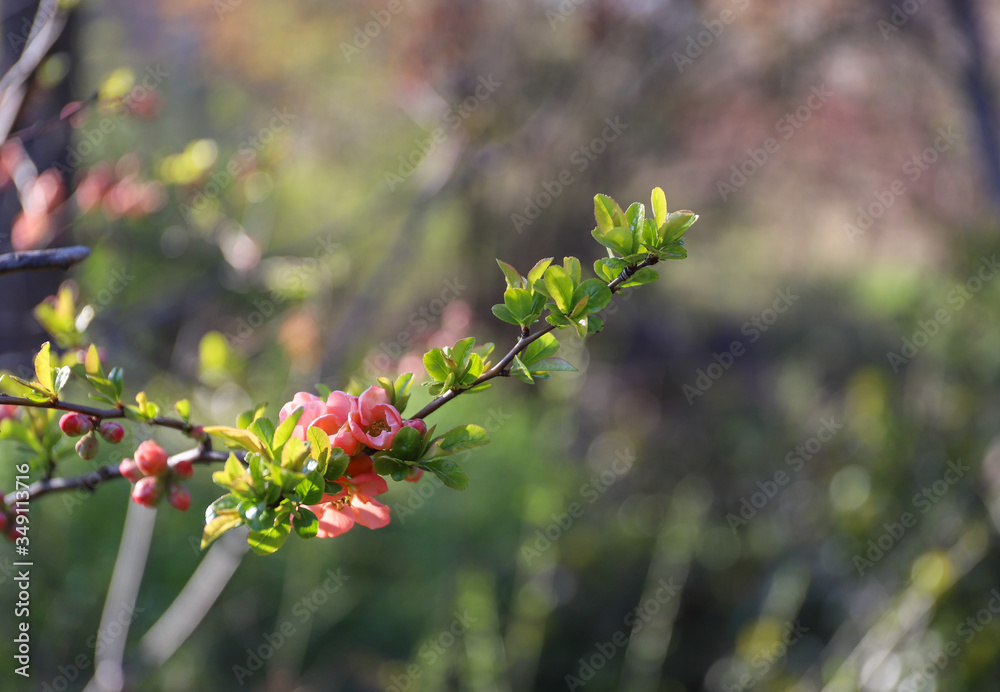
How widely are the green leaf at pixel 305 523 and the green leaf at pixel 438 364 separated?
172 millimetres

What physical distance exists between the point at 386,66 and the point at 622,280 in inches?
195

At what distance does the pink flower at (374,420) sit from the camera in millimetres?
709

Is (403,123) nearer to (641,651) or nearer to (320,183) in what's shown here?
(320,183)

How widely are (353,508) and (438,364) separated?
0.58 feet

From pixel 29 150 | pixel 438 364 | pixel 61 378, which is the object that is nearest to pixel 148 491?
pixel 61 378

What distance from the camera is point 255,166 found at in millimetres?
2137

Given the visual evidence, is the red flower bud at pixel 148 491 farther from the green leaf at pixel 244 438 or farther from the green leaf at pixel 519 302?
the green leaf at pixel 519 302

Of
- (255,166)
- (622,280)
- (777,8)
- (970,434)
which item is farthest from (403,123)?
(622,280)

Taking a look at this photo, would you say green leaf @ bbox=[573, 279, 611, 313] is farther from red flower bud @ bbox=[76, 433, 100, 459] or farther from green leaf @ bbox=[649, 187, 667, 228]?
red flower bud @ bbox=[76, 433, 100, 459]

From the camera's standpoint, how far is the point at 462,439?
74 cm

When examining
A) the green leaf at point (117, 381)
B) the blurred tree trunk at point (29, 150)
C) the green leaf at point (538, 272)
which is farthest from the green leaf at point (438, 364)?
the blurred tree trunk at point (29, 150)

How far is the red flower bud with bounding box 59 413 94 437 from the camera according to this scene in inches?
31.8

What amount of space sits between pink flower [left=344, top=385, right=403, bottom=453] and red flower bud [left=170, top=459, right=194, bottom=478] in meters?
0.27

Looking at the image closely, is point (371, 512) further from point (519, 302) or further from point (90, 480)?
point (90, 480)
